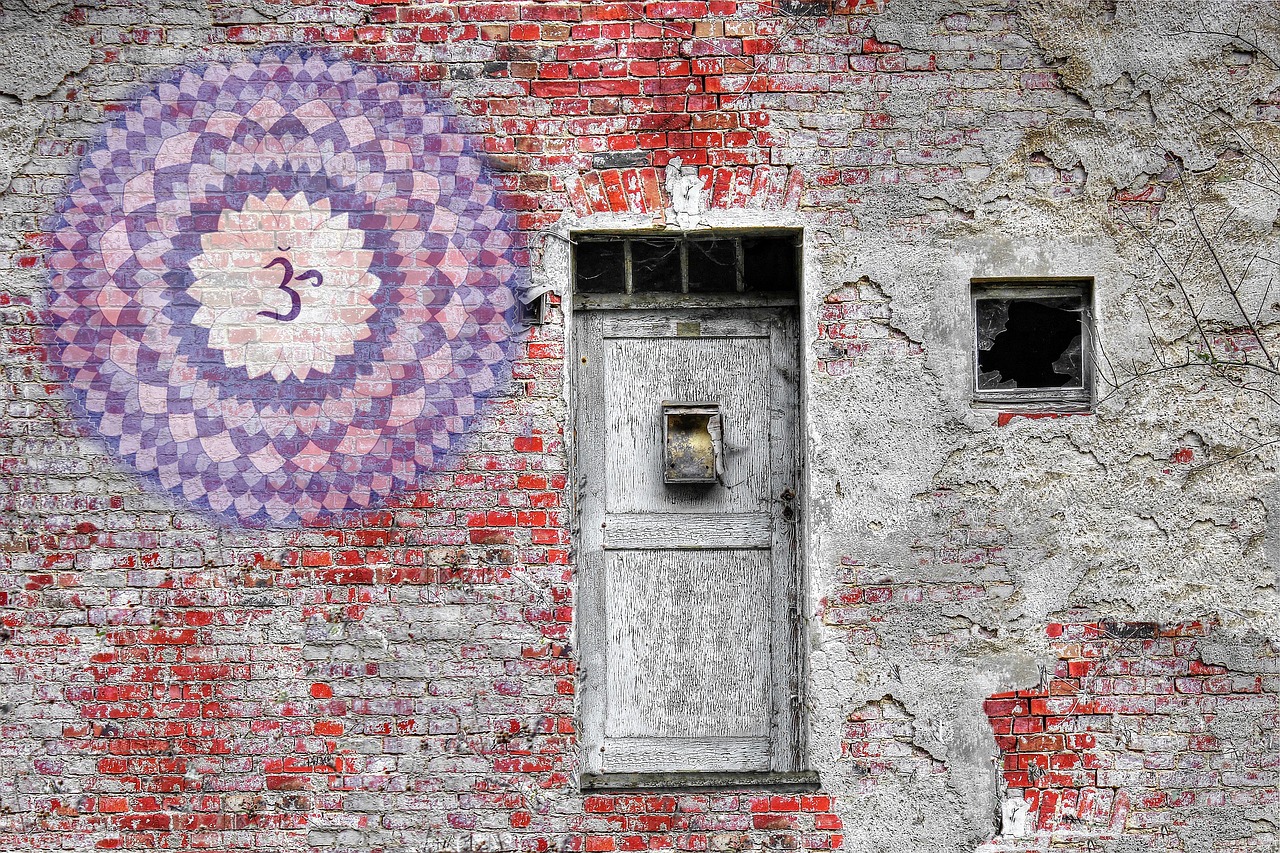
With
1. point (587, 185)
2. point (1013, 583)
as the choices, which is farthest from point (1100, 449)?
point (587, 185)

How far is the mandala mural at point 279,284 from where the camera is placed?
307 centimetres

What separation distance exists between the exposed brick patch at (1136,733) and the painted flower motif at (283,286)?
2719 mm

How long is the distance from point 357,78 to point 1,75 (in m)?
1.29

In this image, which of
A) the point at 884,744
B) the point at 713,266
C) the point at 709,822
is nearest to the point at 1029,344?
the point at 713,266

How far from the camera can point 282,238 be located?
10.2 ft

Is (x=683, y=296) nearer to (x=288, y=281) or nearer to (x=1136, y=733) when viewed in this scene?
(x=288, y=281)

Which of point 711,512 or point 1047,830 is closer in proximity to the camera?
point 1047,830

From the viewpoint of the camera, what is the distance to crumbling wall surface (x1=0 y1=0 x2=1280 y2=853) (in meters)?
3.01

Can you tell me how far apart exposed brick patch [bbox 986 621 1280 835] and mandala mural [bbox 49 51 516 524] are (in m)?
2.26

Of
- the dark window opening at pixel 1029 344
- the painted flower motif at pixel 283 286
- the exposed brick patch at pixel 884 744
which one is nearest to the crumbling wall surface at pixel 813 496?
the exposed brick patch at pixel 884 744

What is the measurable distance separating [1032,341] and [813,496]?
3.29 ft

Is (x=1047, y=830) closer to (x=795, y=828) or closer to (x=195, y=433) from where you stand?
(x=795, y=828)

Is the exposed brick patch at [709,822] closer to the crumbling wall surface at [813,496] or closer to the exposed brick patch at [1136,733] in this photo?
the crumbling wall surface at [813,496]

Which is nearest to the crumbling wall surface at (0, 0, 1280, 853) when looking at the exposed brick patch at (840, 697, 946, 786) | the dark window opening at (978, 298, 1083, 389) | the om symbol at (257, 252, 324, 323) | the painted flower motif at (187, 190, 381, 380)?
the exposed brick patch at (840, 697, 946, 786)
